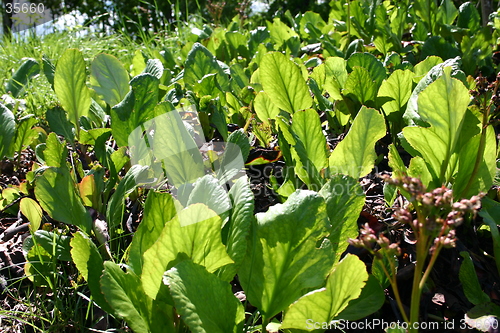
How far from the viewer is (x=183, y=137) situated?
1.33 metres

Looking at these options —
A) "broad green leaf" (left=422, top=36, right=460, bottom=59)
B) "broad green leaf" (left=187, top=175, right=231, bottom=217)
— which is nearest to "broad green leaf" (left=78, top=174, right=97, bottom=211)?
"broad green leaf" (left=187, top=175, right=231, bottom=217)

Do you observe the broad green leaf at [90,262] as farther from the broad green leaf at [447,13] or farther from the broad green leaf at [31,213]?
the broad green leaf at [447,13]

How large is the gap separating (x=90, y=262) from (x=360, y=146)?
30.1 inches

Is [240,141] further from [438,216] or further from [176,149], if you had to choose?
[438,216]

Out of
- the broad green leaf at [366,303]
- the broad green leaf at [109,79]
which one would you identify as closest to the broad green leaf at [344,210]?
the broad green leaf at [366,303]

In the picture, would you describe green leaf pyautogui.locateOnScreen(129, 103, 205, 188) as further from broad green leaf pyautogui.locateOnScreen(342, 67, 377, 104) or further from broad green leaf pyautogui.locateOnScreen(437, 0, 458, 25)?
broad green leaf pyautogui.locateOnScreen(437, 0, 458, 25)

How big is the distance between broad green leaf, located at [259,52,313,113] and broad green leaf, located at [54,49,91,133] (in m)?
0.73

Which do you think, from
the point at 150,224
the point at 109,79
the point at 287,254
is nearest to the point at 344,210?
the point at 287,254

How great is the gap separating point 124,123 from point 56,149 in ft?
0.83

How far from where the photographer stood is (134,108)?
5.11 ft

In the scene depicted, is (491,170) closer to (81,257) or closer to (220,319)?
(220,319)

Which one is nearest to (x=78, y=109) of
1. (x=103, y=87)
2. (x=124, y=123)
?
(x=103, y=87)

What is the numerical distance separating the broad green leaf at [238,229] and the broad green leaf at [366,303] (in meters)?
0.26

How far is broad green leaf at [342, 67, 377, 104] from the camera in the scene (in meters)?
1.56
